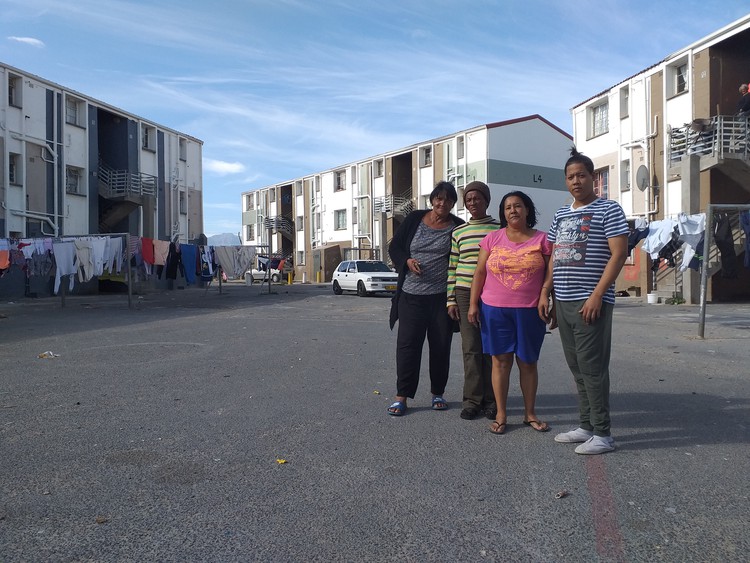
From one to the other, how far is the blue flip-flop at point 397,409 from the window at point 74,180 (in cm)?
2877

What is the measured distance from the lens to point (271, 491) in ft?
11.9

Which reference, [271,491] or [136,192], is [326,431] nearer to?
[271,491]

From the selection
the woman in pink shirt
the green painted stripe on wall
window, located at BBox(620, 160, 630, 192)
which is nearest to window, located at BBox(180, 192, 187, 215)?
the green painted stripe on wall

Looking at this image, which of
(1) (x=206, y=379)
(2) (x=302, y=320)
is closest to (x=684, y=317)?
(2) (x=302, y=320)

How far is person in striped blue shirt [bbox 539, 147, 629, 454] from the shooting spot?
4.19 meters

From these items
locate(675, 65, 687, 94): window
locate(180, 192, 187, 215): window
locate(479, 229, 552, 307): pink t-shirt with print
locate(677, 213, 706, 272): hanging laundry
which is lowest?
locate(479, 229, 552, 307): pink t-shirt with print

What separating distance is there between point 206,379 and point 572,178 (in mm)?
4548

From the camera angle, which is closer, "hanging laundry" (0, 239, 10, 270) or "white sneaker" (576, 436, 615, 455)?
"white sneaker" (576, 436, 615, 455)

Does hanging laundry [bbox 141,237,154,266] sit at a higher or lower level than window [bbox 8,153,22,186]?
lower

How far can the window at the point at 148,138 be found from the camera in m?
35.1

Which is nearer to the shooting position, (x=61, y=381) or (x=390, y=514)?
(x=390, y=514)

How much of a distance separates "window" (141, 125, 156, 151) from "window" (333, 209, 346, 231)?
18.4 m

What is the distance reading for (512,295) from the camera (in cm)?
470

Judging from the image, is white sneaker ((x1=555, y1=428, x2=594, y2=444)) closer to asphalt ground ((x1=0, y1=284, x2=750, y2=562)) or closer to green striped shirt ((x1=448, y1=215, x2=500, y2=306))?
asphalt ground ((x1=0, y1=284, x2=750, y2=562))
